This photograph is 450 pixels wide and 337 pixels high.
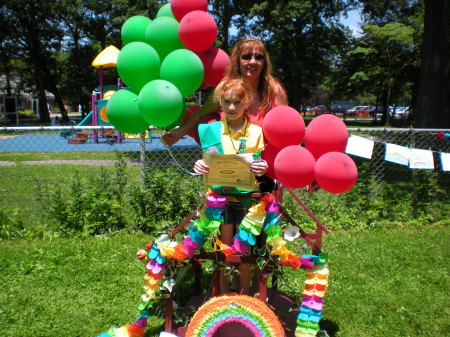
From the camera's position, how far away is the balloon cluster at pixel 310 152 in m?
2.25

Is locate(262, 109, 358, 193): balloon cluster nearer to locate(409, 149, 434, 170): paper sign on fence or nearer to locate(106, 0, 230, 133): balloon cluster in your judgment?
locate(106, 0, 230, 133): balloon cluster

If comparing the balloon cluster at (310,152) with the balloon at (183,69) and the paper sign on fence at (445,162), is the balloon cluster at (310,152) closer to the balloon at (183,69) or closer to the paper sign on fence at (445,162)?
the balloon at (183,69)

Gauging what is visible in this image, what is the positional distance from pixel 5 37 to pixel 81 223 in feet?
109

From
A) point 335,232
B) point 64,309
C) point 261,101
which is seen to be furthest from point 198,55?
point 335,232

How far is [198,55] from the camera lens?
2824 millimetres

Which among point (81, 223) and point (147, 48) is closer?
point (147, 48)

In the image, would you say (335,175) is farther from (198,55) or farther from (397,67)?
(397,67)

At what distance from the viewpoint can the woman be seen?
2.60 m

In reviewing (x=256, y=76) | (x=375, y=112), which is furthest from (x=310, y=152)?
(x=375, y=112)

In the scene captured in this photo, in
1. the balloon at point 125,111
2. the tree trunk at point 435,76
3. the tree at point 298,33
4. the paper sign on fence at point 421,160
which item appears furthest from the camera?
the tree at point 298,33

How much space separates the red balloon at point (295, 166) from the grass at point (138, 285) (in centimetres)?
82

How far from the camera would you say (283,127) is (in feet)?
7.68

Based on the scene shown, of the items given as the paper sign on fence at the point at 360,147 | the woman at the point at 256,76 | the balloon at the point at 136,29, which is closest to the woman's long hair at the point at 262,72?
the woman at the point at 256,76

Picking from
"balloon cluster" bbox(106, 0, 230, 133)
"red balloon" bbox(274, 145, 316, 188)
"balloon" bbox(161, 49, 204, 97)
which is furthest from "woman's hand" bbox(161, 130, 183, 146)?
"red balloon" bbox(274, 145, 316, 188)
